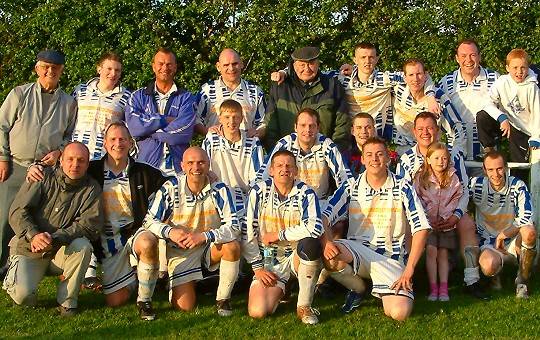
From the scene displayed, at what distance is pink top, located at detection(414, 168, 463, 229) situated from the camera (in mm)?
6461

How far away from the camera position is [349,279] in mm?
6086

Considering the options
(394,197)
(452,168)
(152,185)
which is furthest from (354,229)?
(152,185)

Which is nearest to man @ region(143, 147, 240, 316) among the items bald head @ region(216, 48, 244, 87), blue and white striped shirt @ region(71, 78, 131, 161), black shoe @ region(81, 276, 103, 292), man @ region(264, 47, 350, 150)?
black shoe @ region(81, 276, 103, 292)

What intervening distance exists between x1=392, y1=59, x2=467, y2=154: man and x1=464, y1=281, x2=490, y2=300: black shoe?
143cm

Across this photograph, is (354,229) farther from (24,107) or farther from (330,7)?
(330,7)

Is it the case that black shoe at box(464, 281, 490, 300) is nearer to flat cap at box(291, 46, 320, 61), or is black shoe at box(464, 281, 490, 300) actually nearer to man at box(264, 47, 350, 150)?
man at box(264, 47, 350, 150)

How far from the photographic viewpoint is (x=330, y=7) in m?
10.6

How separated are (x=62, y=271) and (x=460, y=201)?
334 centimetres

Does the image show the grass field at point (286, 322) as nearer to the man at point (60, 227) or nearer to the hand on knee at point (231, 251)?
the man at point (60, 227)

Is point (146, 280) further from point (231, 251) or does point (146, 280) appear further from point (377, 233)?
point (377, 233)

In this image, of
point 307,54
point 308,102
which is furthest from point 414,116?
point 307,54

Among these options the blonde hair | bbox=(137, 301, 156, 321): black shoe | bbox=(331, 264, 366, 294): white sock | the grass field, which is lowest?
the grass field

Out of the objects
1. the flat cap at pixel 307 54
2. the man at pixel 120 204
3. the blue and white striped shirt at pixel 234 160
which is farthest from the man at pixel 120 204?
the flat cap at pixel 307 54

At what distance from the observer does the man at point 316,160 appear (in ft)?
21.7
